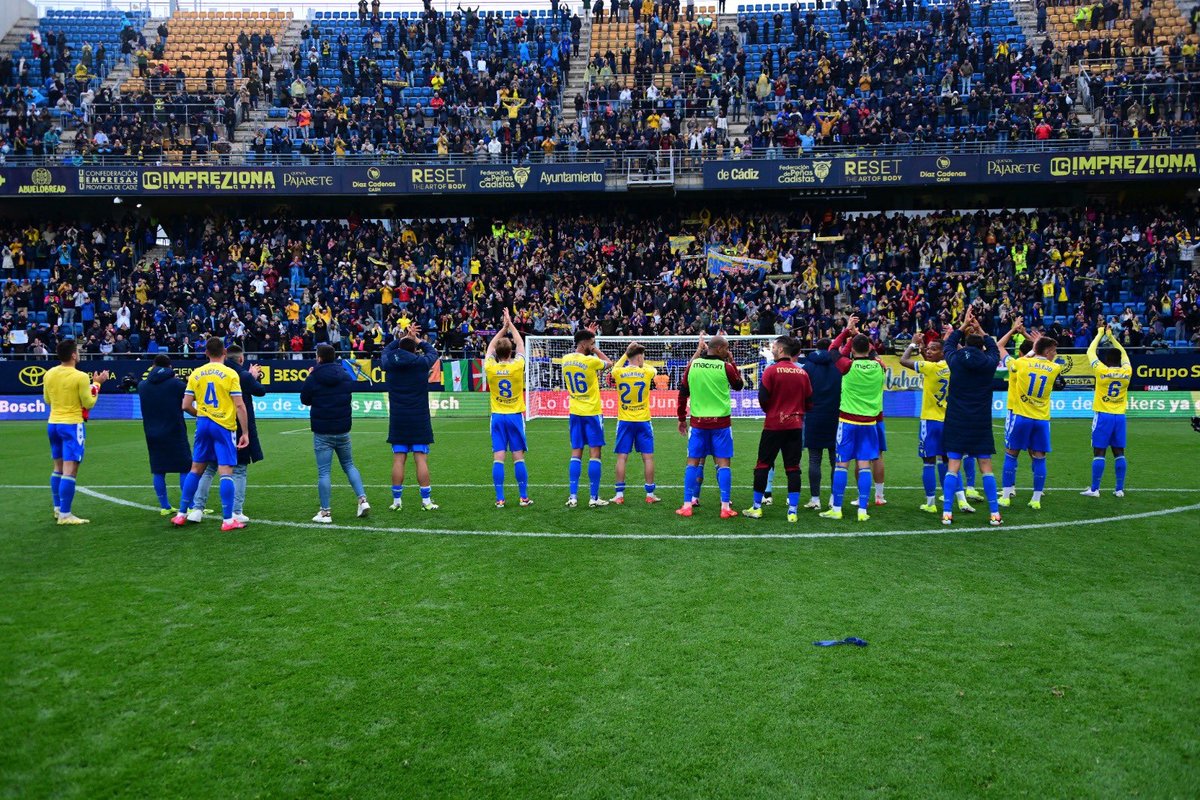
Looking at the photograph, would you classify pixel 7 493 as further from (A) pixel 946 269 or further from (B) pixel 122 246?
(A) pixel 946 269

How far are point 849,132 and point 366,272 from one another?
1927cm

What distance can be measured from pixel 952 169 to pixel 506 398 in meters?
27.6

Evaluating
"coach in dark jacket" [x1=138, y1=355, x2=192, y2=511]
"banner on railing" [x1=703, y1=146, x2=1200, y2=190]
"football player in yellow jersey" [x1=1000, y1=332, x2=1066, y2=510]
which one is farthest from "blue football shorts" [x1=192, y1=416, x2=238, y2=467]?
"banner on railing" [x1=703, y1=146, x2=1200, y2=190]

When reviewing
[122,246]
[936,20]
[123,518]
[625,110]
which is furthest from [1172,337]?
[122,246]

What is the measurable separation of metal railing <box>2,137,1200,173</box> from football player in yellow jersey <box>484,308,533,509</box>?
82.1 ft

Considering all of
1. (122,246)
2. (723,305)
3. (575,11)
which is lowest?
(723,305)

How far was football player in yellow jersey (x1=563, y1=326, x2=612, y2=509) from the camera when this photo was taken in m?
11.4

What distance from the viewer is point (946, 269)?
32875mm

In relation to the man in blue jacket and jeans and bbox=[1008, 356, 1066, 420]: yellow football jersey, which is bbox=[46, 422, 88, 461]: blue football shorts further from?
bbox=[1008, 356, 1066, 420]: yellow football jersey

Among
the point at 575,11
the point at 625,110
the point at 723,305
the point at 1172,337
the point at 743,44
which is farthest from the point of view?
the point at 575,11

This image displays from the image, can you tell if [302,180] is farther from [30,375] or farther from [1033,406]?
[1033,406]

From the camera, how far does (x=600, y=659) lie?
19.5ft

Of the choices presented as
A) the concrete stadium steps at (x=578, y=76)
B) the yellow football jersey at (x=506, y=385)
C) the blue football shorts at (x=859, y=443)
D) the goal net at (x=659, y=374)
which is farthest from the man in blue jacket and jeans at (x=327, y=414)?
the concrete stadium steps at (x=578, y=76)

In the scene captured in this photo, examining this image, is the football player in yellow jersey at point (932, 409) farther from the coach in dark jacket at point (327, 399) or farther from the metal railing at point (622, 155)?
the metal railing at point (622, 155)
